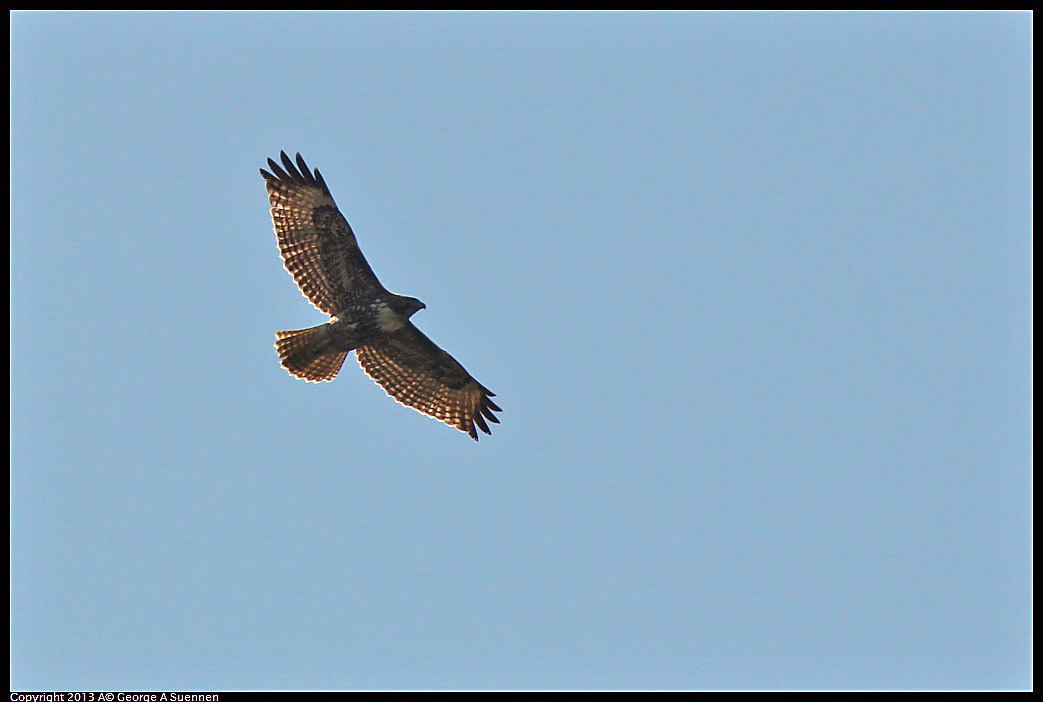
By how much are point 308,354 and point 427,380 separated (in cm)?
187

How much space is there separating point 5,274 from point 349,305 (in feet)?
12.3

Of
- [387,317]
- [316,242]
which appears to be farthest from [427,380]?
[316,242]

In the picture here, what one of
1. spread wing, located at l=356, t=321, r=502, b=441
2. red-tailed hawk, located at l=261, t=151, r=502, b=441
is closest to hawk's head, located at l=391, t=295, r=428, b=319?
red-tailed hawk, located at l=261, t=151, r=502, b=441

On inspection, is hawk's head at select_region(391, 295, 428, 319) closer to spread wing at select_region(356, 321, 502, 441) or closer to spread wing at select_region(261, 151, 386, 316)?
spread wing at select_region(261, 151, 386, 316)

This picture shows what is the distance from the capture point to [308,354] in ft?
55.9

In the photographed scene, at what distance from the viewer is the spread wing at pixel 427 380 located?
58.8 feet

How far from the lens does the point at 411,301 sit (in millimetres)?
16703

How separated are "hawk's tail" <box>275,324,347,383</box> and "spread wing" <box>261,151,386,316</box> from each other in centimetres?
34

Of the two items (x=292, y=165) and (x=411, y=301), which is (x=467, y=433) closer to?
(x=411, y=301)

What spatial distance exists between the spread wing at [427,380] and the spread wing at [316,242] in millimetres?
920

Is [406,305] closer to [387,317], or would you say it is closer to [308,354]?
[387,317]
